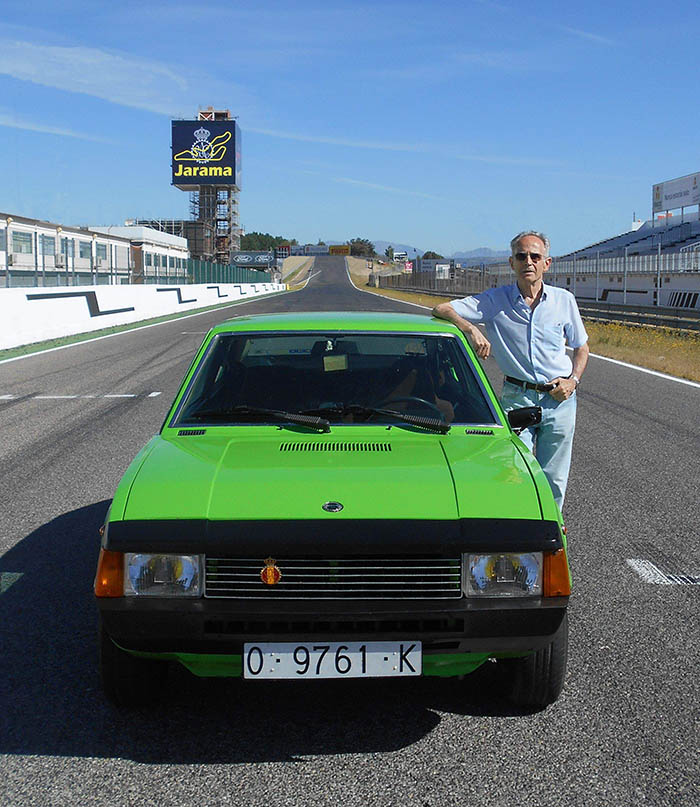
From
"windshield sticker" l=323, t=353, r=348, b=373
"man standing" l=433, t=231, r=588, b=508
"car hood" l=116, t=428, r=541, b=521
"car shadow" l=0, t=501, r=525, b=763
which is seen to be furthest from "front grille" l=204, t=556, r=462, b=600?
"man standing" l=433, t=231, r=588, b=508

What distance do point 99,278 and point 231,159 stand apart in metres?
101

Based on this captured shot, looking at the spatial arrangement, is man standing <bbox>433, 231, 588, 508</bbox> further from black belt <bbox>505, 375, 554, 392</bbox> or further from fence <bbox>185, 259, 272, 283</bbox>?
fence <bbox>185, 259, 272, 283</bbox>

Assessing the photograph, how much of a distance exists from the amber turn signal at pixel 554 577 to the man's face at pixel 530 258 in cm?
220

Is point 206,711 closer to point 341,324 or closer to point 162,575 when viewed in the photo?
point 162,575

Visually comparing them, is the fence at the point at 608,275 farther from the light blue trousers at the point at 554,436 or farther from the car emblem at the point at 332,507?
the car emblem at the point at 332,507

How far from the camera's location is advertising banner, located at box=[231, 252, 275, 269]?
144 metres

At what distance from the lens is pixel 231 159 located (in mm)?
124875

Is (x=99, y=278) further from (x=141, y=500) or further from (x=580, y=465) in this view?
(x=141, y=500)

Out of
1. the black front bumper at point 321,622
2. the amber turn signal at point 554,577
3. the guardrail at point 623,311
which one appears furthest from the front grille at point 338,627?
the guardrail at point 623,311

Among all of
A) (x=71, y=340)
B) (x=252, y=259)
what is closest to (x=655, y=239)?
(x=71, y=340)

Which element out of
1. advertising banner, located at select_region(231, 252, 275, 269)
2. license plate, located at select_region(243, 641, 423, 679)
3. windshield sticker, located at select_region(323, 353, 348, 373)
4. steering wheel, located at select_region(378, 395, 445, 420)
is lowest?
license plate, located at select_region(243, 641, 423, 679)

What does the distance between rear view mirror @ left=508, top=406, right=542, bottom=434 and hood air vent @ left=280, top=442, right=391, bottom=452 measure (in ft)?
2.48

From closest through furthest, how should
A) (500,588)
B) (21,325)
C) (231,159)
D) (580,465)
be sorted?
(500,588), (580,465), (21,325), (231,159)

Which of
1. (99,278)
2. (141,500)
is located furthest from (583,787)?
(99,278)
